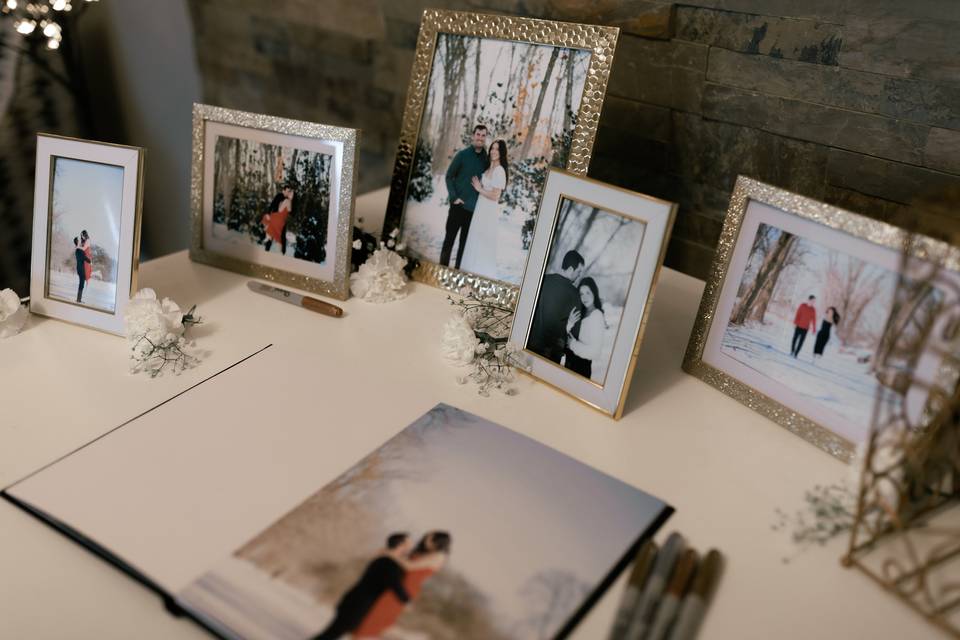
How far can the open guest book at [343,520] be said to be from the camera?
56 cm

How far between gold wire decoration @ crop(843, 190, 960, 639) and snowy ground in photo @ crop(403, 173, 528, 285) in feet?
1.54

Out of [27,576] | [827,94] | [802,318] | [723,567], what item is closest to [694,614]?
[723,567]

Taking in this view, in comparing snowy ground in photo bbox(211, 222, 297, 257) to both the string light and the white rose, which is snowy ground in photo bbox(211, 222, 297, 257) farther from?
the string light

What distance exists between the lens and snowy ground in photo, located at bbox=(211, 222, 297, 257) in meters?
1.03

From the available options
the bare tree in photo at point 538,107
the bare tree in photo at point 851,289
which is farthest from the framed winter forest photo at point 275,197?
the bare tree in photo at point 851,289

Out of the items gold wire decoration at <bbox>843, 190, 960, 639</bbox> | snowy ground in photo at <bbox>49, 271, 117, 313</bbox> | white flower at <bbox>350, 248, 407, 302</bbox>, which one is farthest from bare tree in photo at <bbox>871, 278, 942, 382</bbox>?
snowy ground in photo at <bbox>49, 271, 117, 313</bbox>

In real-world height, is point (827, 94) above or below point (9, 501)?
above

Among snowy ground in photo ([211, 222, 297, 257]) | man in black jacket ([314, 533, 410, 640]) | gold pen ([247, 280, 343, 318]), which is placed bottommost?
man in black jacket ([314, 533, 410, 640])

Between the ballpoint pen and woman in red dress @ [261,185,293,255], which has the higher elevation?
woman in red dress @ [261,185,293,255]

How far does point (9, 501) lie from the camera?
2.18 ft

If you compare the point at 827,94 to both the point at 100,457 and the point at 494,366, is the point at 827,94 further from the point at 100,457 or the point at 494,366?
the point at 100,457

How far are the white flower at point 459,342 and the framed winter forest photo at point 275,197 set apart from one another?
0.67 ft

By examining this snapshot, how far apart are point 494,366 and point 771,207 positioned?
0.36 metres

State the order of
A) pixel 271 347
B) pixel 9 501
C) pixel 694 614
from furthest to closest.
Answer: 1. pixel 271 347
2. pixel 9 501
3. pixel 694 614
